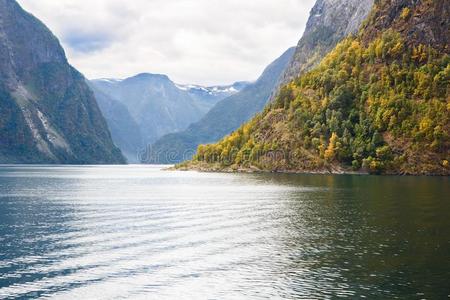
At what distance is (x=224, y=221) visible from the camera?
3260 inches

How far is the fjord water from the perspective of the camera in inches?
1715

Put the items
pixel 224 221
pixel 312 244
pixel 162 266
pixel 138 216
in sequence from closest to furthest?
pixel 162 266 < pixel 312 244 < pixel 224 221 < pixel 138 216

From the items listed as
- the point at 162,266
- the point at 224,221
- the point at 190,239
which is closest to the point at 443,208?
the point at 224,221

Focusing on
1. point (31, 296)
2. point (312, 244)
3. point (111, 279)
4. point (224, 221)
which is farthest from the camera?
point (224, 221)

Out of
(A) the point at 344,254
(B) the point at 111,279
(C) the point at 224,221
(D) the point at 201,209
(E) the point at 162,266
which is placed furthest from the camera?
(D) the point at 201,209

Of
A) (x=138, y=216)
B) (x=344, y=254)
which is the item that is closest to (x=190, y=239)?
(x=344, y=254)

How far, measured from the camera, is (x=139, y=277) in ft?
156

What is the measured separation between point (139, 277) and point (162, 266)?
4492mm

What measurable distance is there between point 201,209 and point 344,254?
46755 millimetres

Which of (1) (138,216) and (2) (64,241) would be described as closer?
(2) (64,241)

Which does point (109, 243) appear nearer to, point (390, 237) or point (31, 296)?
point (31, 296)

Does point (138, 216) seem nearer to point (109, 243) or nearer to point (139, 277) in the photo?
point (109, 243)

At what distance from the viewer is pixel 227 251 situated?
5853 cm

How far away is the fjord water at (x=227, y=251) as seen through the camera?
143ft
